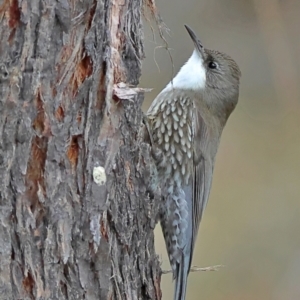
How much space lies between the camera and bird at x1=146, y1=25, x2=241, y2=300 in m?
2.72

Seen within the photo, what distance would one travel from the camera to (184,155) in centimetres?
277

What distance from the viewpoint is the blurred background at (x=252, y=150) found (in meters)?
4.59

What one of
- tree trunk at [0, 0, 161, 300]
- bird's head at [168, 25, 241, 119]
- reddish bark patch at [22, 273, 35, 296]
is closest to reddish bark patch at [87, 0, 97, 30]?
tree trunk at [0, 0, 161, 300]

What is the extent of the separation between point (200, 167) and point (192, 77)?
53cm

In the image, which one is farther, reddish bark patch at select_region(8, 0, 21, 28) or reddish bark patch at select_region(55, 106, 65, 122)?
reddish bark patch at select_region(55, 106, 65, 122)

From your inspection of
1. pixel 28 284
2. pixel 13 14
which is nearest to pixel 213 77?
pixel 13 14

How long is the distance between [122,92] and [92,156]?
25cm

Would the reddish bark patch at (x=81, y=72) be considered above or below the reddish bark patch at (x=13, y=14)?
below

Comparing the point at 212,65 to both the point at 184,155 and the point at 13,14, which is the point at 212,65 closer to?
the point at 184,155

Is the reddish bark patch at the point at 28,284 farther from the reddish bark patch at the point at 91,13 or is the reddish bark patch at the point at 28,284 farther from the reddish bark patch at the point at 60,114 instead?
the reddish bark patch at the point at 91,13

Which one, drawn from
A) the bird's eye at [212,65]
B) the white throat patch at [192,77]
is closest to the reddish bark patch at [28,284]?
the white throat patch at [192,77]

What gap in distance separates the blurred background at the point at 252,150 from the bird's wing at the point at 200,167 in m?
1.61

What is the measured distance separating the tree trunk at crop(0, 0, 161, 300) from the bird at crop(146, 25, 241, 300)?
648 mm

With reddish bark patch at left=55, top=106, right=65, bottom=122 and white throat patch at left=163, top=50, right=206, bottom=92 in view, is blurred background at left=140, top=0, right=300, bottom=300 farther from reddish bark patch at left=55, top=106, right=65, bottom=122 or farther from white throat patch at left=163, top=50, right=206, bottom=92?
reddish bark patch at left=55, top=106, right=65, bottom=122
